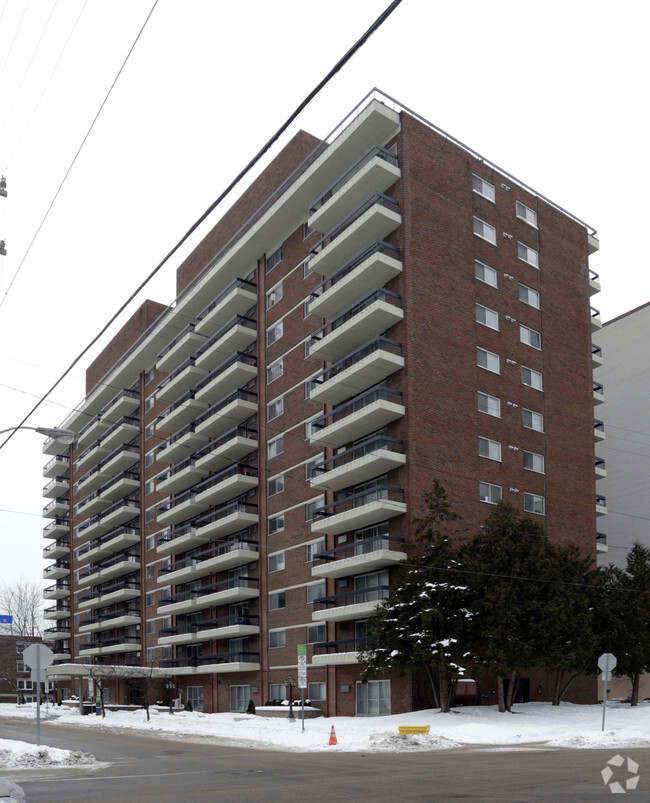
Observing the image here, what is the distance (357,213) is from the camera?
47.7m

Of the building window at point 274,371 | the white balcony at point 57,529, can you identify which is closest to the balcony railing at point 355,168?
the building window at point 274,371

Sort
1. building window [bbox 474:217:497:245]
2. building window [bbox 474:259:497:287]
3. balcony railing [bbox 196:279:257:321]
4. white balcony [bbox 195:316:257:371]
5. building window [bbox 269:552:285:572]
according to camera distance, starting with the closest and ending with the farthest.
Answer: building window [bbox 474:259:497:287] < building window [bbox 474:217:497:245] < building window [bbox 269:552:285:572] < white balcony [bbox 195:316:257:371] < balcony railing [bbox 196:279:257:321]

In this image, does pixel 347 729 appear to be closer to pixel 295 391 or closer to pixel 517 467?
pixel 517 467

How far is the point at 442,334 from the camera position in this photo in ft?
152

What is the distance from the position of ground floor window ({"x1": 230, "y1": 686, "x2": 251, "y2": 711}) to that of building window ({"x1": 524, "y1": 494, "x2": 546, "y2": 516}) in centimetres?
2133

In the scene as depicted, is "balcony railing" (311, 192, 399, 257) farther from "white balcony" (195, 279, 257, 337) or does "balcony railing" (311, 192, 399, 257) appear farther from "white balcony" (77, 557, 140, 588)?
"white balcony" (77, 557, 140, 588)

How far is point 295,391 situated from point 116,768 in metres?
34.4

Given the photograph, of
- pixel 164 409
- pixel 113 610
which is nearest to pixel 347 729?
pixel 164 409

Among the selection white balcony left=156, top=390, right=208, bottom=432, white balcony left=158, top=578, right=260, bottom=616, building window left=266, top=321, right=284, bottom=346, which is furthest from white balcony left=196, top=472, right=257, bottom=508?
building window left=266, top=321, right=284, bottom=346

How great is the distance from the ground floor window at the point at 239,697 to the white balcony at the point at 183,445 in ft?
58.4

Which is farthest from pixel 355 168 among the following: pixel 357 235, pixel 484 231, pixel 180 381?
pixel 180 381

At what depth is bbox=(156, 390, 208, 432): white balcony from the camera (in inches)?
2598

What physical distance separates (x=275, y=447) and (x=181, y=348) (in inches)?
588

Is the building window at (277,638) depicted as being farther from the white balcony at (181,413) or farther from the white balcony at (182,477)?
the white balcony at (181,413)
